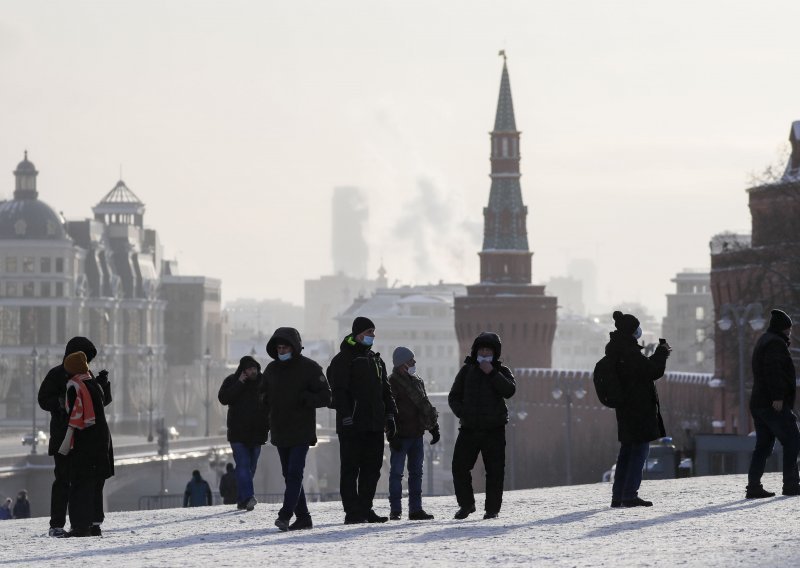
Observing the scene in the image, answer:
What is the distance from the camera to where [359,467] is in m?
26.3

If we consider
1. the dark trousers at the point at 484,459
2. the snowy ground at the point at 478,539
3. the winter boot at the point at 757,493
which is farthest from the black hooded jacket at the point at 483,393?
the winter boot at the point at 757,493

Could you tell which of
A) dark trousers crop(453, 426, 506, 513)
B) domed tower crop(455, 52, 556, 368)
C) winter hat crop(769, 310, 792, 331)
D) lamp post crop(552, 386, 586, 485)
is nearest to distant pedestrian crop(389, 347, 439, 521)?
dark trousers crop(453, 426, 506, 513)

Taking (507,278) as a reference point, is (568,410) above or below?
below

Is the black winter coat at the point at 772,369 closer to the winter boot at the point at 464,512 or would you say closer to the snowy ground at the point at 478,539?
the snowy ground at the point at 478,539

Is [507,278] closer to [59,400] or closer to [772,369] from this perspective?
[772,369]

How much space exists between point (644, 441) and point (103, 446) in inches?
209

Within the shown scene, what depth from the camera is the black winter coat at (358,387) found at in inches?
1016

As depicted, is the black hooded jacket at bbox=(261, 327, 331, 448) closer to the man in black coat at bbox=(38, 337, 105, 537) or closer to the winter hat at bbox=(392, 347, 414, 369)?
the winter hat at bbox=(392, 347, 414, 369)

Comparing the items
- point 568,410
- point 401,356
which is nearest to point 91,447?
point 401,356

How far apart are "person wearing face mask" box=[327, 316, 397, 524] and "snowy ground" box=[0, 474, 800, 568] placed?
0.73 m

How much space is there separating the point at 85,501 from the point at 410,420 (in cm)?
339

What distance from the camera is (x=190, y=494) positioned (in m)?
39.5

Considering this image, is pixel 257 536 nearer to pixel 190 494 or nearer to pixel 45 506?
pixel 190 494

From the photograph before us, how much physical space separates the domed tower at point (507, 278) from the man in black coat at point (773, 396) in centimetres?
10907
